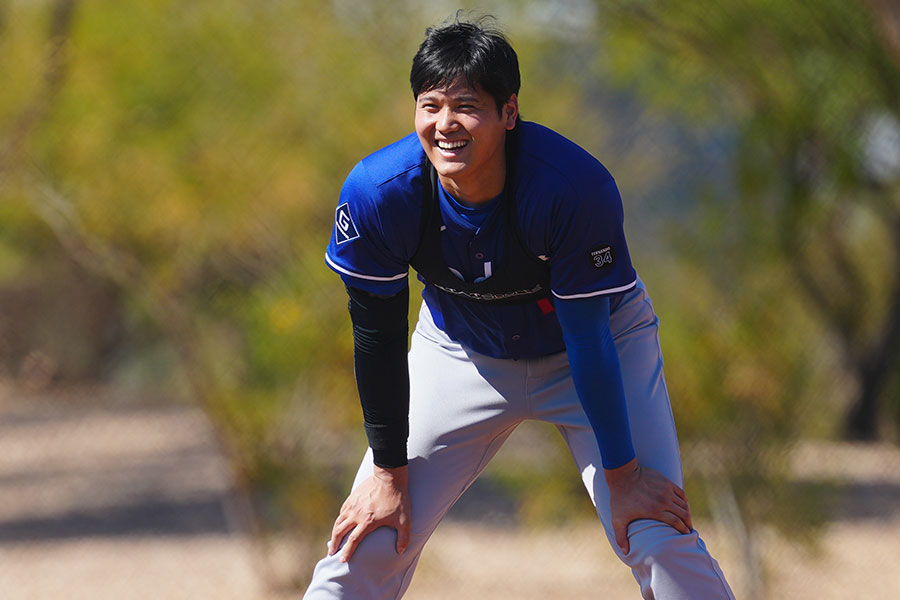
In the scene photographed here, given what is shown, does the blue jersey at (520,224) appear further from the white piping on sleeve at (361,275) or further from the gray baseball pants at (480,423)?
the gray baseball pants at (480,423)

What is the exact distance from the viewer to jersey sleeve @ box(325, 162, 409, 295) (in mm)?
1899

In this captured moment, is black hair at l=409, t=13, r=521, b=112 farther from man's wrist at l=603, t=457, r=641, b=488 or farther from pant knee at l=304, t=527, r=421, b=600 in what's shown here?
pant knee at l=304, t=527, r=421, b=600

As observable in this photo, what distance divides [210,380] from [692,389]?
1.82 meters

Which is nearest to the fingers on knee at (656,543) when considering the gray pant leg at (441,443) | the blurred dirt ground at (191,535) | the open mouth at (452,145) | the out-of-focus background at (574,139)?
the gray pant leg at (441,443)

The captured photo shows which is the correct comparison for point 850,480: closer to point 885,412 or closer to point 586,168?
point 885,412

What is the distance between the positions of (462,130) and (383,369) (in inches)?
19.6

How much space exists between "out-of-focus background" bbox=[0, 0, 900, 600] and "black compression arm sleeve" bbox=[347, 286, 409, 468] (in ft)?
6.42

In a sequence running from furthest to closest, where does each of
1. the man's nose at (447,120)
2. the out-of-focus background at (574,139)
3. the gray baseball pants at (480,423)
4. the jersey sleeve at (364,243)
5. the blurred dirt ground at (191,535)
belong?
the blurred dirt ground at (191,535) < the out-of-focus background at (574,139) < the gray baseball pants at (480,423) < the jersey sleeve at (364,243) < the man's nose at (447,120)

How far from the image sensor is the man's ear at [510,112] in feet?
6.05

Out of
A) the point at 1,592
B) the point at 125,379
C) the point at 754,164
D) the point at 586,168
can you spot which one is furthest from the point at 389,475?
the point at 125,379

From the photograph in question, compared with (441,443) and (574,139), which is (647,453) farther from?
(574,139)

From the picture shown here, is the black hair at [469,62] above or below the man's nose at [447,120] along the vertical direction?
above

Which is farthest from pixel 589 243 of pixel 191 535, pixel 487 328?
pixel 191 535

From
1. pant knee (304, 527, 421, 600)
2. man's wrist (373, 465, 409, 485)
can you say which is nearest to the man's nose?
man's wrist (373, 465, 409, 485)
